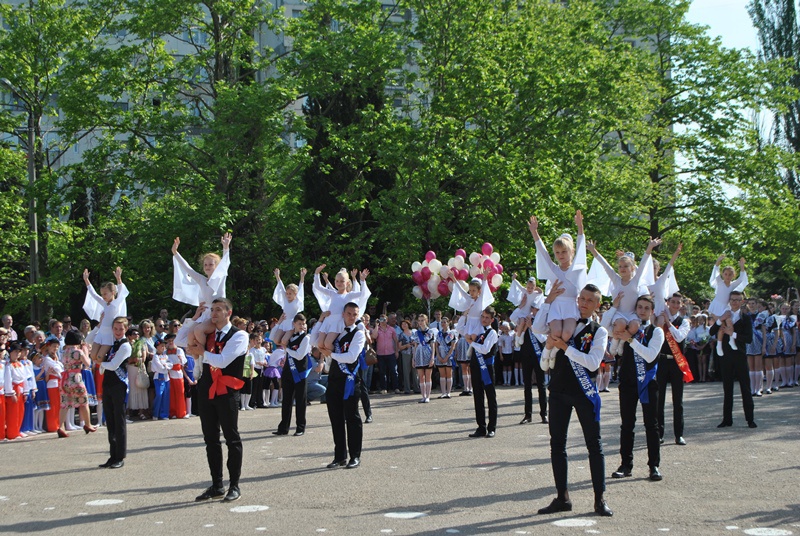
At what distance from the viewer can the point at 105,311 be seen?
12.6m

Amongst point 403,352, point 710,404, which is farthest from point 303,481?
point 403,352

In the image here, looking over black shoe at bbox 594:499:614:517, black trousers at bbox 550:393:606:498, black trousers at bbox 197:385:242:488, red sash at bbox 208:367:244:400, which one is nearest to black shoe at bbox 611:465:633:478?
black trousers at bbox 550:393:606:498

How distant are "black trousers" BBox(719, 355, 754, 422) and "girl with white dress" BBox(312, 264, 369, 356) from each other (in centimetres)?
536

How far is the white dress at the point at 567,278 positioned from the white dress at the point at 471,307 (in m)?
4.08

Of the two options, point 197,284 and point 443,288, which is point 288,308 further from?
point 443,288

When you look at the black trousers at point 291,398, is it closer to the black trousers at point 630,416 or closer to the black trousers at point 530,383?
the black trousers at point 530,383

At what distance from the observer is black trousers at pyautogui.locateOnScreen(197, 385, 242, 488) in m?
8.97

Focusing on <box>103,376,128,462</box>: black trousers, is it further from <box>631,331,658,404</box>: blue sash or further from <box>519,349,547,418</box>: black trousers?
<box>519,349,547,418</box>: black trousers

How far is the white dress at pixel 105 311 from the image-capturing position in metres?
12.3

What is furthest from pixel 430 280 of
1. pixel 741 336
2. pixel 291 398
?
pixel 741 336

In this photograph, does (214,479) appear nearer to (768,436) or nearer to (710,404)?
(768,436)

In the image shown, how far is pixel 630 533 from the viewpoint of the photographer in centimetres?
711

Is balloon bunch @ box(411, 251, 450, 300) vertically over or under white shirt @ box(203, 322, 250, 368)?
over

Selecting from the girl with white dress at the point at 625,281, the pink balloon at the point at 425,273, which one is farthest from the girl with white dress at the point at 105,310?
the pink balloon at the point at 425,273
